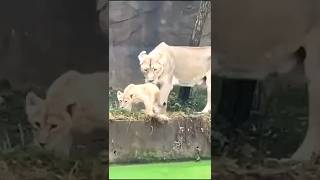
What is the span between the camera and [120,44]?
11.9 feet

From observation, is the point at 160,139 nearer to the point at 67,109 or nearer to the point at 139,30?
the point at 67,109

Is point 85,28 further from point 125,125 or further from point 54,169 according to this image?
point 125,125

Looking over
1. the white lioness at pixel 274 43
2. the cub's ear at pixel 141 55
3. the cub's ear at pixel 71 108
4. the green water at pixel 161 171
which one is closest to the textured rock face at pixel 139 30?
the cub's ear at pixel 141 55

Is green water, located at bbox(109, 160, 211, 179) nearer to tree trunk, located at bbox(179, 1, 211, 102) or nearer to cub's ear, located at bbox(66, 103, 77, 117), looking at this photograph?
tree trunk, located at bbox(179, 1, 211, 102)

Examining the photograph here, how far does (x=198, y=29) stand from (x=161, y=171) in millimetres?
867

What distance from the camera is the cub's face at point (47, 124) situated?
2110mm

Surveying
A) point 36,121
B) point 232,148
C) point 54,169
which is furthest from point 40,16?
point 232,148

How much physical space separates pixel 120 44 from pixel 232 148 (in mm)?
1656

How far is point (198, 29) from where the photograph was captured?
10.8 ft

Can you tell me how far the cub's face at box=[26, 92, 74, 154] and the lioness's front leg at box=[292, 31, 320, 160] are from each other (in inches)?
35.7

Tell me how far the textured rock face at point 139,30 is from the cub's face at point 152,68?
43 millimetres

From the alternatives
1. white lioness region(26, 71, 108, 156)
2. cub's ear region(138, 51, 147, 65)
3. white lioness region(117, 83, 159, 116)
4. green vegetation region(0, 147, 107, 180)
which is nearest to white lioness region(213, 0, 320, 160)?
white lioness region(26, 71, 108, 156)

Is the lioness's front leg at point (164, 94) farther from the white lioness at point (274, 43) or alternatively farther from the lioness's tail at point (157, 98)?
the white lioness at point (274, 43)

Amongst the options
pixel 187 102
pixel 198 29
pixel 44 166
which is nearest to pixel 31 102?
pixel 44 166
